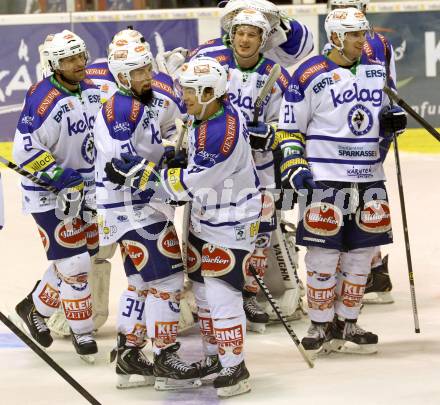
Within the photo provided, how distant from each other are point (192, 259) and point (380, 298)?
1786 millimetres

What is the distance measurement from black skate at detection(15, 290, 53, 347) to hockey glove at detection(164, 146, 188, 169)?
1167 mm

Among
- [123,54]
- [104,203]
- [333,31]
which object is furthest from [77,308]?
[333,31]

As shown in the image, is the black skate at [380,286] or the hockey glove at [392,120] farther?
the black skate at [380,286]

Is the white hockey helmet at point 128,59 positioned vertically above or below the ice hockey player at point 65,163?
above

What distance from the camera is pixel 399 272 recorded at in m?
7.54

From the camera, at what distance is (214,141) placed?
520 centimetres

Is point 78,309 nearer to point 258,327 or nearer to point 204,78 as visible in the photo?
point 258,327

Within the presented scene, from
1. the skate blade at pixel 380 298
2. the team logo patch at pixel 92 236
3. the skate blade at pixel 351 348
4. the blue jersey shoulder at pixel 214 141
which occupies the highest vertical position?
the blue jersey shoulder at pixel 214 141

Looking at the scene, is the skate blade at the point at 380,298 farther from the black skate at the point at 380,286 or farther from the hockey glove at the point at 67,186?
the hockey glove at the point at 67,186

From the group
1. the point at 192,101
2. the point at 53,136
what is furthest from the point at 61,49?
the point at 192,101

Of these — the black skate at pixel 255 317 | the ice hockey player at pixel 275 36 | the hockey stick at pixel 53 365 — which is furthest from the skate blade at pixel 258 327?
the hockey stick at pixel 53 365

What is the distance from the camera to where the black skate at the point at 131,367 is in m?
5.58

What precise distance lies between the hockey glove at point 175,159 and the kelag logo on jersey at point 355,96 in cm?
73

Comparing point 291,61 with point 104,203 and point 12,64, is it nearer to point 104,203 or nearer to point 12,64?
point 104,203
